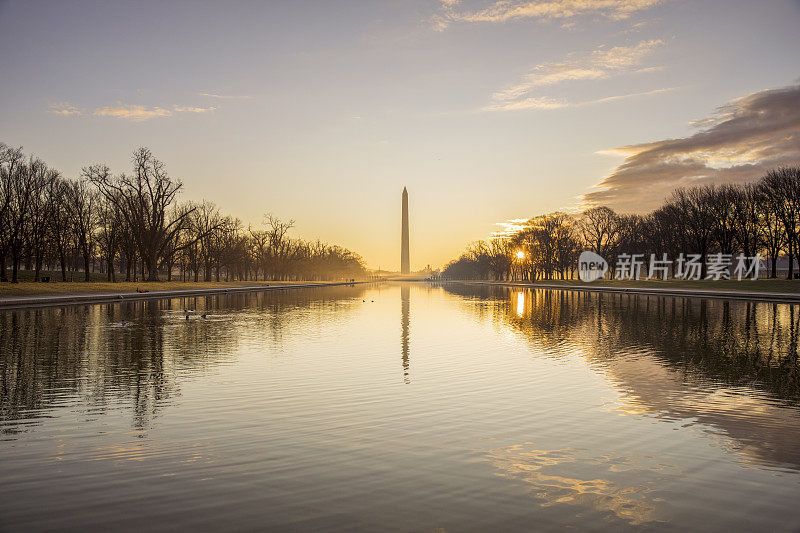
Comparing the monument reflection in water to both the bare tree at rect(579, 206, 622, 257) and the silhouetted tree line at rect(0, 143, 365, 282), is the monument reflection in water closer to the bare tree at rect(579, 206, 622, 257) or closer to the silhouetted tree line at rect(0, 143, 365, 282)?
the silhouetted tree line at rect(0, 143, 365, 282)

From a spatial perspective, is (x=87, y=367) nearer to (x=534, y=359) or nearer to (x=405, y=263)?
(x=534, y=359)

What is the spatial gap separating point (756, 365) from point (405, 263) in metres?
175

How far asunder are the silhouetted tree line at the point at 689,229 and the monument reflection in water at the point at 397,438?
224ft

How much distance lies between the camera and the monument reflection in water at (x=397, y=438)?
5.39 m

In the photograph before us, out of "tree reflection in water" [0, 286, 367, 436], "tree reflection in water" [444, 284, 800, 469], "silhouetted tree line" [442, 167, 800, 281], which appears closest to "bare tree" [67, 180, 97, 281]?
"tree reflection in water" [0, 286, 367, 436]

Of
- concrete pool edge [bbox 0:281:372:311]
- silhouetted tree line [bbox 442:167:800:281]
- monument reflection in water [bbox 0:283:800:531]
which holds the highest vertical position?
silhouetted tree line [bbox 442:167:800:281]

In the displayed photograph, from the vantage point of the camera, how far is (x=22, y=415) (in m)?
8.83

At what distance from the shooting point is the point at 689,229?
272ft

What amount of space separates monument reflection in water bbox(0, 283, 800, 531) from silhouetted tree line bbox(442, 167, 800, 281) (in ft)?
224

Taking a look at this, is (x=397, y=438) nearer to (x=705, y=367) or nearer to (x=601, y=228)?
(x=705, y=367)

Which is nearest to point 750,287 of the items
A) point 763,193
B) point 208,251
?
point 763,193

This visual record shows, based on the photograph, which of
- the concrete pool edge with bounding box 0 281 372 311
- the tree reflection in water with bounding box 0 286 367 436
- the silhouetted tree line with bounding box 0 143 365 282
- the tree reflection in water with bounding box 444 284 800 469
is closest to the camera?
the tree reflection in water with bounding box 444 284 800 469

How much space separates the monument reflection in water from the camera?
5.39 meters

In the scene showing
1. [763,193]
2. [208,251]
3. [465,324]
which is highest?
[763,193]
